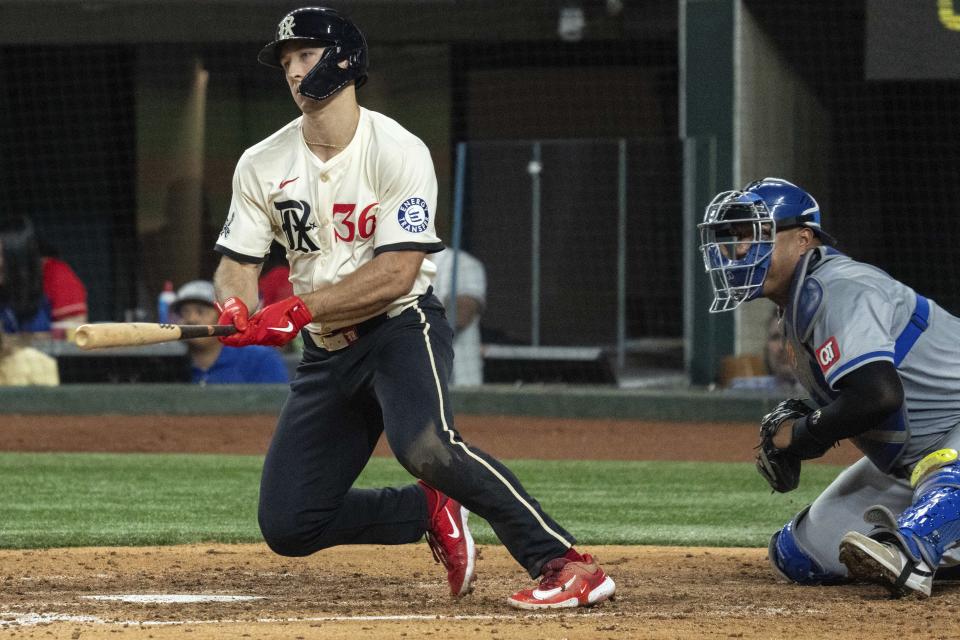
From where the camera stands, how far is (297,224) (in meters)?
4.53

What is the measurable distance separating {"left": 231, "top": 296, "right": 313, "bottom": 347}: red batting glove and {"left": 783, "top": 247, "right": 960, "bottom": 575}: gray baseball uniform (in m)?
1.55

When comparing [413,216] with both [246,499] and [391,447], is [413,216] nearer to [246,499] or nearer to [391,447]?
[391,447]

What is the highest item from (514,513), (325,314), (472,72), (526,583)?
(472,72)

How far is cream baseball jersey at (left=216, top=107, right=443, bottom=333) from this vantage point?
4.46 metres

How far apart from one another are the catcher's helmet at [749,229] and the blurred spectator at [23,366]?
7.57 metres

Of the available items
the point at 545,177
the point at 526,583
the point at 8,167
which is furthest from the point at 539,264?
the point at 526,583

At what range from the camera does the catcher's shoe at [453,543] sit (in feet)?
15.4

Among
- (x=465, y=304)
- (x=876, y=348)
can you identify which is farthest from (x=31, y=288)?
(x=876, y=348)

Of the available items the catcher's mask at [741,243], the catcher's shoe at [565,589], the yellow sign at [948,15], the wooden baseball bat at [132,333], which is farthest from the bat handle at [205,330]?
the yellow sign at [948,15]

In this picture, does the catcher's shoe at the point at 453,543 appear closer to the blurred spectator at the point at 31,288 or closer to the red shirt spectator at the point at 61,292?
the blurred spectator at the point at 31,288

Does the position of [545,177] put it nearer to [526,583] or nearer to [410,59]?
Result: [410,59]

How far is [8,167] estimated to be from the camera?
52.6 ft

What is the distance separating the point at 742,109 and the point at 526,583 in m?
8.24

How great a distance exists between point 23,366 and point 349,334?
24.1 ft
